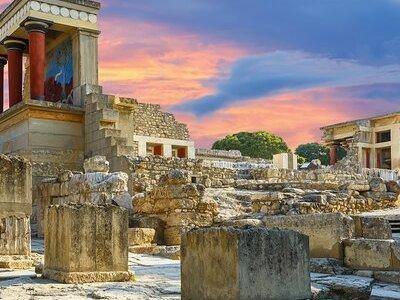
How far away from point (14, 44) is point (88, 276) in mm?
16852

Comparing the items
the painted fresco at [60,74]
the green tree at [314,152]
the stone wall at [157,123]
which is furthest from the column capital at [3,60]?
the green tree at [314,152]

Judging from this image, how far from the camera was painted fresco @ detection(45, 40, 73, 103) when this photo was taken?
21.0m

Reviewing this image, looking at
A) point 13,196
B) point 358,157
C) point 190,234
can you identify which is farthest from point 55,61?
point 358,157

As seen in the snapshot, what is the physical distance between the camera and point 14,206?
29.9 feet

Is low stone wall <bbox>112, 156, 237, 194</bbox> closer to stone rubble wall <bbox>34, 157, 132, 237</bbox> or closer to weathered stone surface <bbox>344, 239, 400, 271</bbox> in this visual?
stone rubble wall <bbox>34, 157, 132, 237</bbox>

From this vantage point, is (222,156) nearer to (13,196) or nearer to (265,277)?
(13,196)

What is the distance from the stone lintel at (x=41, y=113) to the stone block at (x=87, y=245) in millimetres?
11471

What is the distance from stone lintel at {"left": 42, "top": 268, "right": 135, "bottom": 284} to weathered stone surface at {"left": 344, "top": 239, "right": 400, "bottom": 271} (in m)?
3.01

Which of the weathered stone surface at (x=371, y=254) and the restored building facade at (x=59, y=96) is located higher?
the restored building facade at (x=59, y=96)

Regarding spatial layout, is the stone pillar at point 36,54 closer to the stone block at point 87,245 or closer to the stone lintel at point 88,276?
the stone block at point 87,245

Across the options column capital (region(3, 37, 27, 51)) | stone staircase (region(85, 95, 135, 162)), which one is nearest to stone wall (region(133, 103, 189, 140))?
column capital (region(3, 37, 27, 51))

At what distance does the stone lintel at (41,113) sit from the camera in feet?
60.2

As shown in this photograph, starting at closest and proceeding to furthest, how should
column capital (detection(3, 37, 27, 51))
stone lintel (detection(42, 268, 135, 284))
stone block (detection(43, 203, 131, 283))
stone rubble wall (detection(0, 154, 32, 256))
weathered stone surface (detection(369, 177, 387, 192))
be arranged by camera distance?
stone lintel (detection(42, 268, 135, 284))
stone block (detection(43, 203, 131, 283))
stone rubble wall (detection(0, 154, 32, 256))
weathered stone surface (detection(369, 177, 387, 192))
column capital (detection(3, 37, 27, 51))

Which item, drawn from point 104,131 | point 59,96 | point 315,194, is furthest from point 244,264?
point 59,96
